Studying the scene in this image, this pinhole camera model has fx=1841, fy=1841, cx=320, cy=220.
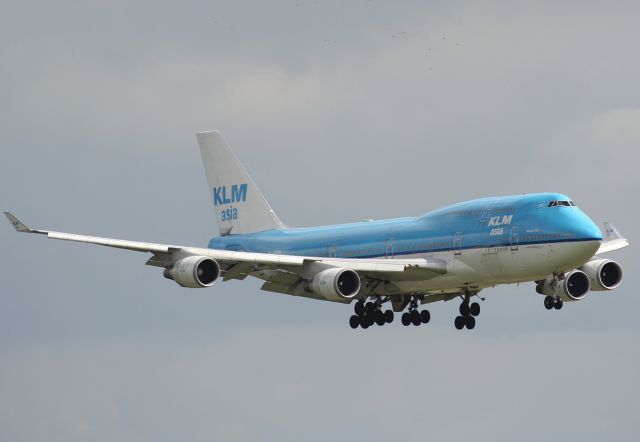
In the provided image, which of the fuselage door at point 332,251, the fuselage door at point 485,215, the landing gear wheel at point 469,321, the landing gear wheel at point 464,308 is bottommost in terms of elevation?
the landing gear wheel at point 469,321

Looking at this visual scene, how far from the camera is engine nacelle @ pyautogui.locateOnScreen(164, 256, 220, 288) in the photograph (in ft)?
317

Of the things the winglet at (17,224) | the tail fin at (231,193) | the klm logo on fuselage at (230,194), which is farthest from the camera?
the klm logo on fuselage at (230,194)

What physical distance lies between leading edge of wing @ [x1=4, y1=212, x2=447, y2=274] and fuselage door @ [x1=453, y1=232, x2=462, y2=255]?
1.02 m

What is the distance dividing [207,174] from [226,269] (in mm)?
19671

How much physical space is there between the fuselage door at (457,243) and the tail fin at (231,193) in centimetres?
1760

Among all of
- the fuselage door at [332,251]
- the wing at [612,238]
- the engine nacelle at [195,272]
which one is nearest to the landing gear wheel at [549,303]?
the wing at [612,238]

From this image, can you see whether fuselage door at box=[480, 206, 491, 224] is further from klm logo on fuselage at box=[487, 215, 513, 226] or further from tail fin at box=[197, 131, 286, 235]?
tail fin at box=[197, 131, 286, 235]

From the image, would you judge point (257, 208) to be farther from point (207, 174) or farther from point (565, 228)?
point (565, 228)

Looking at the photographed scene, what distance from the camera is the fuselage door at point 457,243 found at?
9950 cm

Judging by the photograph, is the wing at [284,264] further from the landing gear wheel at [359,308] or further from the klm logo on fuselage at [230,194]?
the klm logo on fuselage at [230,194]

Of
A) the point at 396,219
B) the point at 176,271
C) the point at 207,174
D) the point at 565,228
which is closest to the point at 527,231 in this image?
the point at 565,228

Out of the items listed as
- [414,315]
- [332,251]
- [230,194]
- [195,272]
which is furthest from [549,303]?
[230,194]

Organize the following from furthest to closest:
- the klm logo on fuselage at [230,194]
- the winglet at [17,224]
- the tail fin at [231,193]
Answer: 1. the klm logo on fuselage at [230,194]
2. the tail fin at [231,193]
3. the winglet at [17,224]

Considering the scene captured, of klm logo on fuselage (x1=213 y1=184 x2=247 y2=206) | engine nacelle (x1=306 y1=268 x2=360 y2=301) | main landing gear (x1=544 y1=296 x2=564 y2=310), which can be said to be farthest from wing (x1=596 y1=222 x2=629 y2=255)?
klm logo on fuselage (x1=213 y1=184 x2=247 y2=206)
